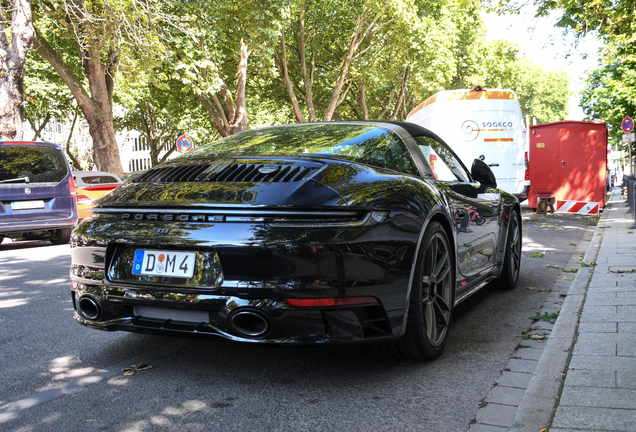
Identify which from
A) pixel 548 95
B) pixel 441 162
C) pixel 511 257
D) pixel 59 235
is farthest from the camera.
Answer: pixel 548 95

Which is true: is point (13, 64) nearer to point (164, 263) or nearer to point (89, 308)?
point (89, 308)

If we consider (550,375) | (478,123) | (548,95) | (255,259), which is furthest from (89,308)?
(548,95)

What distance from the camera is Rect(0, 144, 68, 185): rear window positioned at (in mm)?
10258

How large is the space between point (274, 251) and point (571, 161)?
17.5m

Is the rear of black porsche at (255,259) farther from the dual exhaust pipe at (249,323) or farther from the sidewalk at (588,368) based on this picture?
the sidewalk at (588,368)

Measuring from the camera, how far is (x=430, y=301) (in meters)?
3.94

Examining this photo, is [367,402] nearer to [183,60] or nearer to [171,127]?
[183,60]

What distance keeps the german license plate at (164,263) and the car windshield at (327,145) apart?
2.87 ft

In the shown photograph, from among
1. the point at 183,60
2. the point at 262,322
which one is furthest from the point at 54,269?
the point at 183,60

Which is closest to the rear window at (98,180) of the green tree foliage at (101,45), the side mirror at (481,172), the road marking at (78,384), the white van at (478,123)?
the green tree foliage at (101,45)

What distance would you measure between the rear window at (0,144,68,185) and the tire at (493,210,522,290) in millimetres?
7556

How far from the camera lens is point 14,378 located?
3.70m

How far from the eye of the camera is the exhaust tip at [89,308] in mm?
3547

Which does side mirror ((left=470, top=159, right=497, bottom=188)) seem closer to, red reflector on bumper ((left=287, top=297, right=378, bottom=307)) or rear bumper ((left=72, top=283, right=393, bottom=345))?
rear bumper ((left=72, top=283, right=393, bottom=345))
